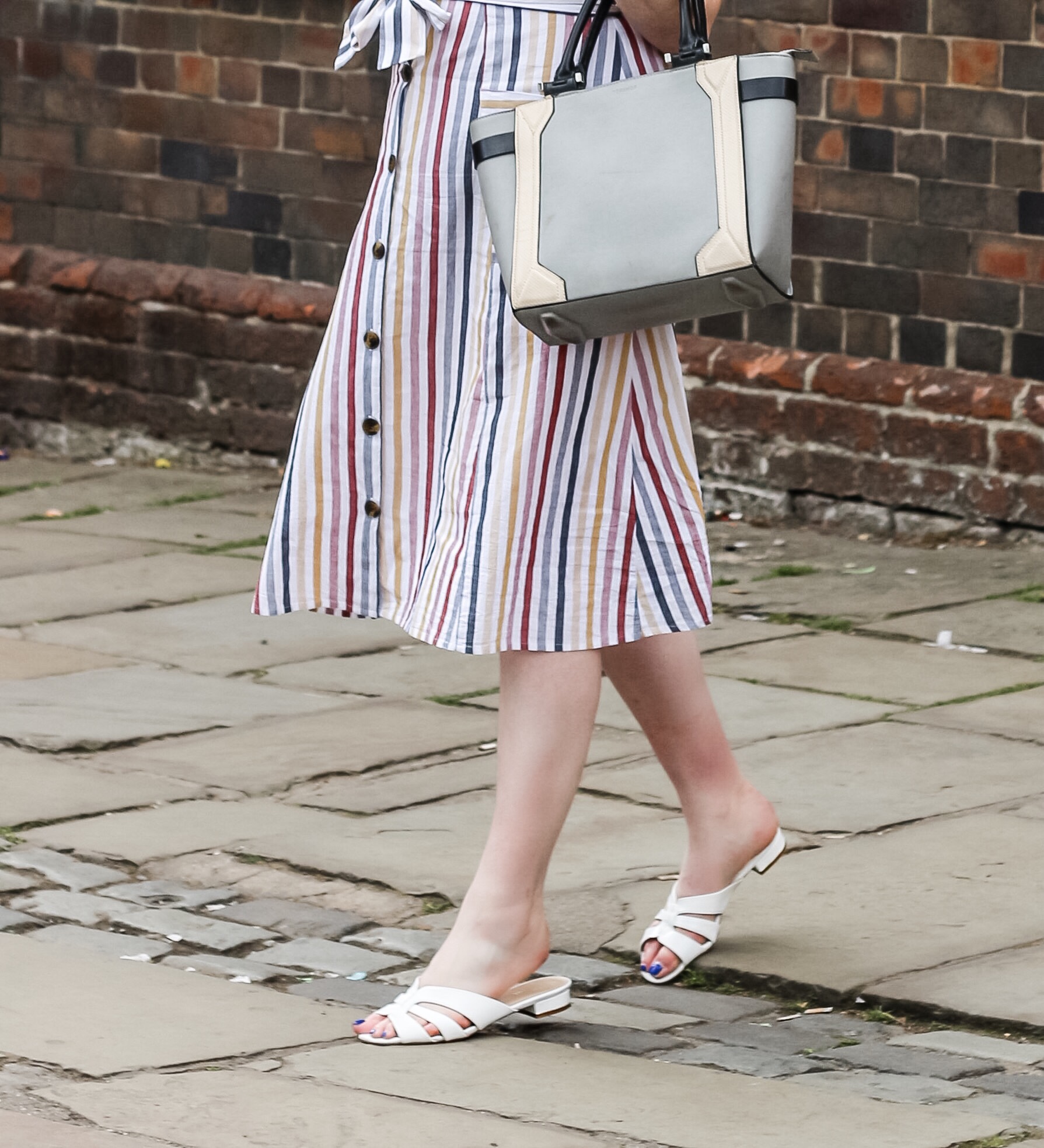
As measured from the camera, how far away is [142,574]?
647cm

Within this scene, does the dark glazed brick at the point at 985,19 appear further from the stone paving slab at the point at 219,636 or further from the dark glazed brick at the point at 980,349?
the stone paving slab at the point at 219,636

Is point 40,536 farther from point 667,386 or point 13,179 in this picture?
point 667,386

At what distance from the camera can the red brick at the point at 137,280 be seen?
8.60 metres

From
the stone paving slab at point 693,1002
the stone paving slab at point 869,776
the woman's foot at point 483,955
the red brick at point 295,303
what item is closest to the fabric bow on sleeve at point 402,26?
the woman's foot at point 483,955

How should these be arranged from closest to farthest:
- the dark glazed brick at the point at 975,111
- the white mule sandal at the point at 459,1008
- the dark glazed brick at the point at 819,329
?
the white mule sandal at the point at 459,1008
the dark glazed brick at the point at 975,111
the dark glazed brick at the point at 819,329

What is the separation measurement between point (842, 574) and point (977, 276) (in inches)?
40.9

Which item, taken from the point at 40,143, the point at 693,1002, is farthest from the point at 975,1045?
the point at 40,143

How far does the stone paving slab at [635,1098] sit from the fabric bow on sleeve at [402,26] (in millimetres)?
1288

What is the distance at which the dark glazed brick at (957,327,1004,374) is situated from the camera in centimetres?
682

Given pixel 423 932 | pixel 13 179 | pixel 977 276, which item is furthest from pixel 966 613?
pixel 13 179

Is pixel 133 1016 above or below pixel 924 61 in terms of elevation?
below

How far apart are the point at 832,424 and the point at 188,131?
9.39 ft

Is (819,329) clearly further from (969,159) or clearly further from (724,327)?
(969,159)

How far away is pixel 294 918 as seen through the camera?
3.67 meters
